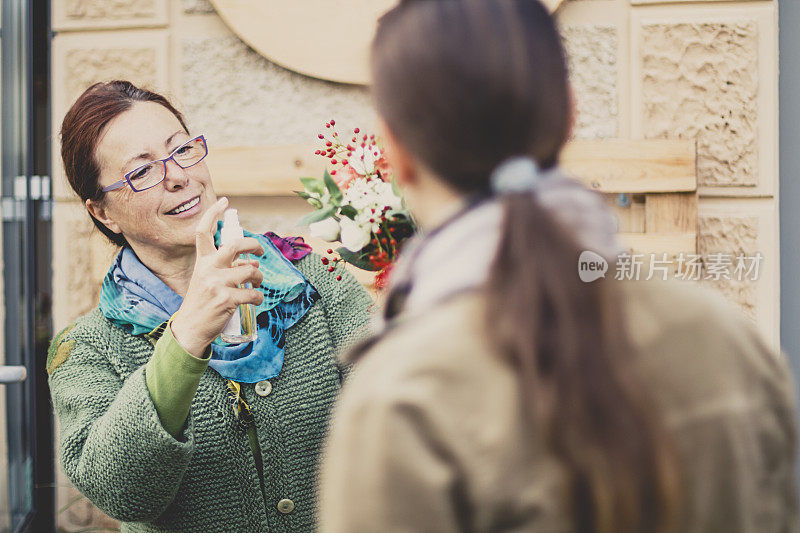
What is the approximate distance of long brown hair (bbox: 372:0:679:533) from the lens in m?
0.56

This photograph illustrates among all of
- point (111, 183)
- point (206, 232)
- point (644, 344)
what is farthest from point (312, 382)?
point (644, 344)

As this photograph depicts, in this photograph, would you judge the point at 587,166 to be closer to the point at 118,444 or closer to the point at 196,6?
the point at 196,6

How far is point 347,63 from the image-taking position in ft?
7.17

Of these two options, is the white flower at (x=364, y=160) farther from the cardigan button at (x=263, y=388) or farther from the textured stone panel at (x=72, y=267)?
the textured stone panel at (x=72, y=267)

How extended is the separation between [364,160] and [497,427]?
777mm

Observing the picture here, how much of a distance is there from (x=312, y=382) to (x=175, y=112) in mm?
613

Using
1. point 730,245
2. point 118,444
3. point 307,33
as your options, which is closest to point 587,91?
point 730,245

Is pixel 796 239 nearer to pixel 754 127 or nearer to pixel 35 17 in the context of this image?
pixel 754 127

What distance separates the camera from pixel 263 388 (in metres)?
1.38

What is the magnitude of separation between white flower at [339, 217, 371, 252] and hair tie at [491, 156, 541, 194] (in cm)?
62

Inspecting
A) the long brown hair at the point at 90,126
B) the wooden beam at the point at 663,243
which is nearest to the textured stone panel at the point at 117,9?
the long brown hair at the point at 90,126

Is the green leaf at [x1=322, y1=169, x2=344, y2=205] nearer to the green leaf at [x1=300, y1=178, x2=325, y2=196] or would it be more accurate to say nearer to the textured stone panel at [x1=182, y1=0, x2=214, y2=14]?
the green leaf at [x1=300, y1=178, x2=325, y2=196]

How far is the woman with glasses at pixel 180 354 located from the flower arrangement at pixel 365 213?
0.46 feet

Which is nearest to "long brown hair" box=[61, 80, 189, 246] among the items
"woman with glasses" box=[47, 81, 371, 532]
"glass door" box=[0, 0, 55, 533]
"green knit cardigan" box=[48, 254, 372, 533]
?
"woman with glasses" box=[47, 81, 371, 532]
